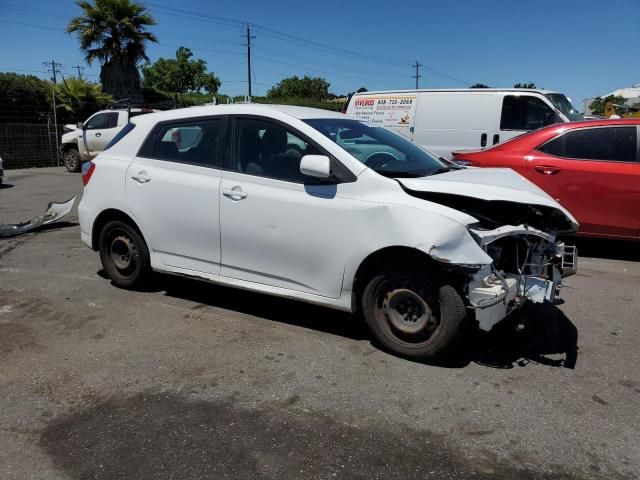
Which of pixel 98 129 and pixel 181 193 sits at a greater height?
pixel 98 129

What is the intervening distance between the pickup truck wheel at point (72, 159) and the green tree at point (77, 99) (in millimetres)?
6443

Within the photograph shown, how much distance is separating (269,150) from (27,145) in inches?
748

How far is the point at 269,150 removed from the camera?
4.32 metres

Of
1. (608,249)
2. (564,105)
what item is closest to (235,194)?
(608,249)

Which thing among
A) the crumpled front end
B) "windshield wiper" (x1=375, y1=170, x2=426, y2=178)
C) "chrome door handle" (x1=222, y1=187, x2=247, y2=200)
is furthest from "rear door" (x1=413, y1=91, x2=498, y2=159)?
"chrome door handle" (x1=222, y1=187, x2=247, y2=200)

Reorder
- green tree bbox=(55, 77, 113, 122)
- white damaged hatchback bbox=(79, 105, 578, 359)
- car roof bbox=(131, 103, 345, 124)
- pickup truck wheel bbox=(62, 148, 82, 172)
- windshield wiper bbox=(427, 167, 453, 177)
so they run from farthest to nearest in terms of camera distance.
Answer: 1. green tree bbox=(55, 77, 113, 122)
2. pickup truck wheel bbox=(62, 148, 82, 172)
3. car roof bbox=(131, 103, 345, 124)
4. windshield wiper bbox=(427, 167, 453, 177)
5. white damaged hatchback bbox=(79, 105, 578, 359)

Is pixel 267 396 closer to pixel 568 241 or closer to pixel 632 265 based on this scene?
pixel 632 265

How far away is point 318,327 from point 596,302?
2.68m

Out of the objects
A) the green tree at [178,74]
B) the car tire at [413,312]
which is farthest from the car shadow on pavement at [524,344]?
the green tree at [178,74]

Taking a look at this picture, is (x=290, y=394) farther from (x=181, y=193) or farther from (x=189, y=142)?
(x=189, y=142)

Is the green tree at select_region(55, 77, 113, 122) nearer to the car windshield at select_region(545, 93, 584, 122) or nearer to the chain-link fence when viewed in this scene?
the chain-link fence

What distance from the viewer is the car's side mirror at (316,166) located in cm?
379

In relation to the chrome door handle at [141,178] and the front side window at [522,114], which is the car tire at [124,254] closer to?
the chrome door handle at [141,178]

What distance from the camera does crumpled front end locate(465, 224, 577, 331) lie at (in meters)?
3.46
